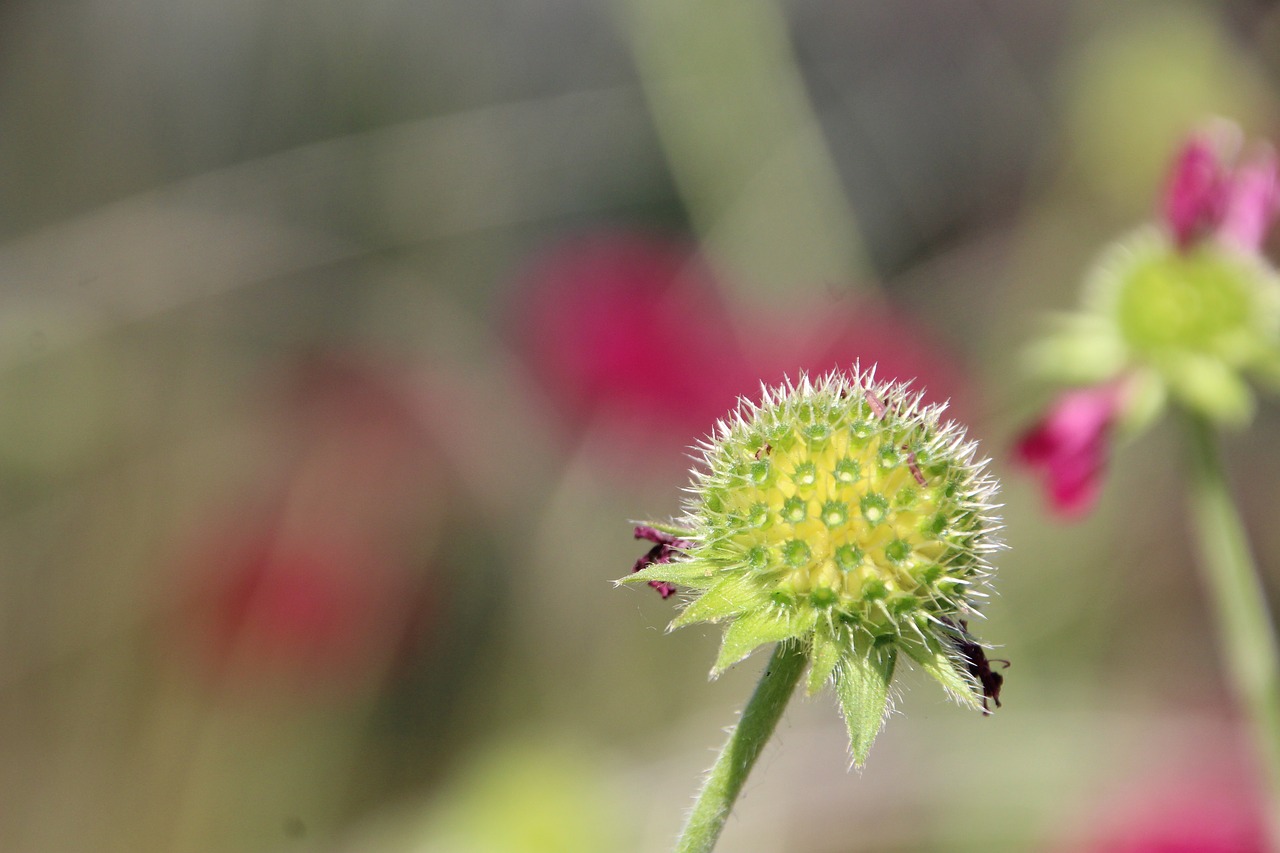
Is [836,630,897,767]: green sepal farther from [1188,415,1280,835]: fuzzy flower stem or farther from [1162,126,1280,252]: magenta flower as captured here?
[1162,126,1280,252]: magenta flower

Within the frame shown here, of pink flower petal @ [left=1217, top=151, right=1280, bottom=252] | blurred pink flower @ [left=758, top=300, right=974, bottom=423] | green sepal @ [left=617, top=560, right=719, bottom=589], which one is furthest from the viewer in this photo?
blurred pink flower @ [left=758, top=300, right=974, bottom=423]

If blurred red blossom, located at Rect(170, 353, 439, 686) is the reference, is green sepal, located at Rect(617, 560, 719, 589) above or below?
below

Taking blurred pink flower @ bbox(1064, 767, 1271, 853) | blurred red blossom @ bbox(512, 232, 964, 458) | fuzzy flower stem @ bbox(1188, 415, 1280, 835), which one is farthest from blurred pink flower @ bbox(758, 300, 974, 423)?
fuzzy flower stem @ bbox(1188, 415, 1280, 835)

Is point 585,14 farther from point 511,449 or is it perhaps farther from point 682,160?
point 511,449

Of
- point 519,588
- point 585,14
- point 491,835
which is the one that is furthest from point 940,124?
point 491,835

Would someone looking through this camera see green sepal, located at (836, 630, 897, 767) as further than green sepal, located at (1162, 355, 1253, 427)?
No

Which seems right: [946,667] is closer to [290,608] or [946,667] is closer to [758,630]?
[758,630]

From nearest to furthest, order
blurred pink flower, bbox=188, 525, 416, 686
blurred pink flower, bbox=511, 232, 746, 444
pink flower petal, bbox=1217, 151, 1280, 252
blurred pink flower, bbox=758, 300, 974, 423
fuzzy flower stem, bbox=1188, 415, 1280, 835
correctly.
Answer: fuzzy flower stem, bbox=1188, 415, 1280, 835
pink flower petal, bbox=1217, 151, 1280, 252
blurred pink flower, bbox=758, 300, 974, 423
blurred pink flower, bbox=188, 525, 416, 686
blurred pink flower, bbox=511, 232, 746, 444
